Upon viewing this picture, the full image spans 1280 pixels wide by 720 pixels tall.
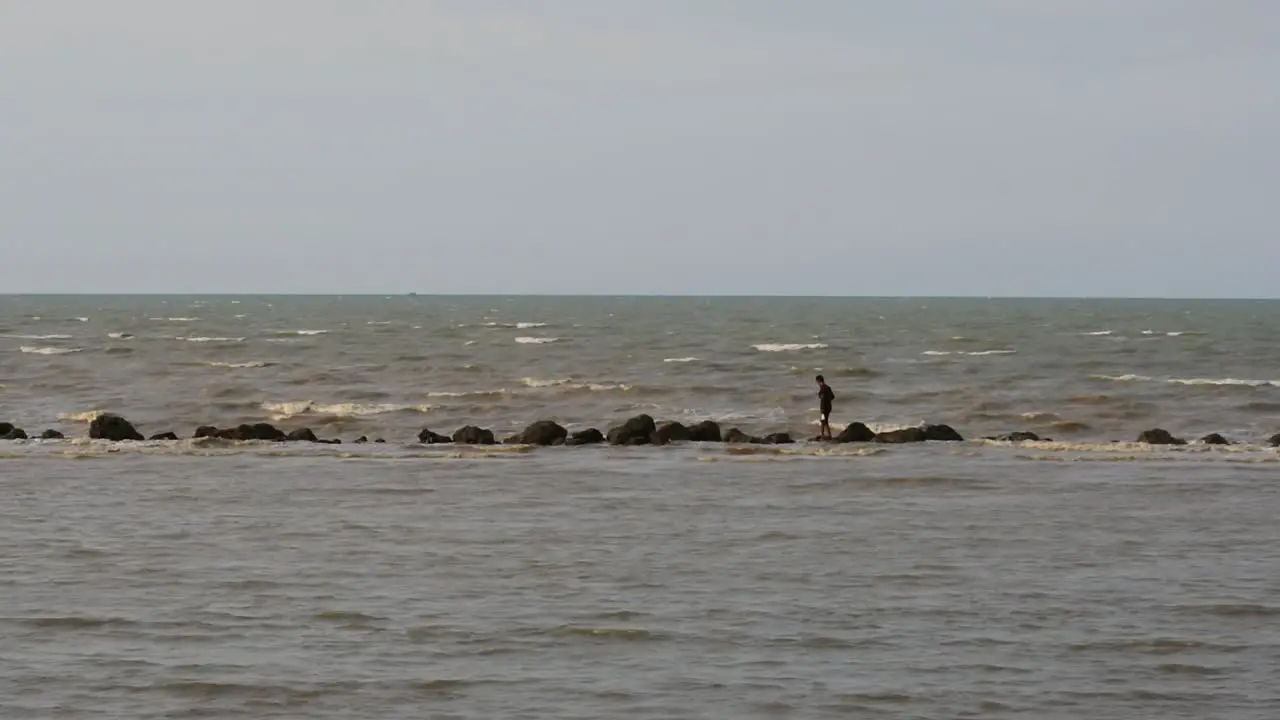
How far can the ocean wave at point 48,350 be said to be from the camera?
62.0 metres

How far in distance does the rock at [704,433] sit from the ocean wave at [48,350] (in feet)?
127

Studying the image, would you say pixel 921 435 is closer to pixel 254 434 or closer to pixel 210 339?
pixel 254 434

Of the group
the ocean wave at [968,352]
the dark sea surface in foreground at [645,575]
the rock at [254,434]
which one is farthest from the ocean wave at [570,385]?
the ocean wave at [968,352]

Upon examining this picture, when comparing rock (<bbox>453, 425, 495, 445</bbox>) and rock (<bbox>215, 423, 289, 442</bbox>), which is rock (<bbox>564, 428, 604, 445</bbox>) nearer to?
rock (<bbox>453, 425, 495, 445</bbox>)

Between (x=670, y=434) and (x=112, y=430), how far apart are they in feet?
34.7

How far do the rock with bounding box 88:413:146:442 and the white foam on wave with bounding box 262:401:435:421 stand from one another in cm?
702

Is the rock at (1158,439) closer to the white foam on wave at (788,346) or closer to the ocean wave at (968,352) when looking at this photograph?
the ocean wave at (968,352)

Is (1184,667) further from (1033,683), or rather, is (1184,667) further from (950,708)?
(950,708)

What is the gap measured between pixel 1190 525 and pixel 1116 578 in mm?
3835

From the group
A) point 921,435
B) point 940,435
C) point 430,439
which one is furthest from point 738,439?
point 430,439

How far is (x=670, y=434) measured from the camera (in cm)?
3011

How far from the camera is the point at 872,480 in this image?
23.4 m

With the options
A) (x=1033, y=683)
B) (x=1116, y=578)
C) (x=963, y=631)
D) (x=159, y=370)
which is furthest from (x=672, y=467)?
(x=159, y=370)

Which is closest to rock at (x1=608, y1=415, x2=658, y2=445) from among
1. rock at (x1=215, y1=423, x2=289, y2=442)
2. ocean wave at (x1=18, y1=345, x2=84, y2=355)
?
rock at (x1=215, y1=423, x2=289, y2=442)
